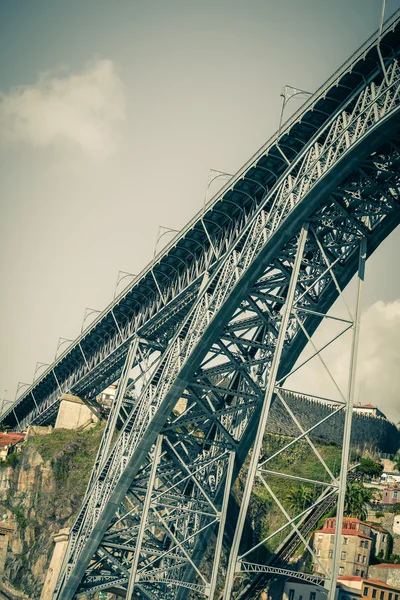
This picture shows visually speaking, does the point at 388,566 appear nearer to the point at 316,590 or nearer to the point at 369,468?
the point at 316,590

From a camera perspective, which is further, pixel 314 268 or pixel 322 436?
pixel 322 436

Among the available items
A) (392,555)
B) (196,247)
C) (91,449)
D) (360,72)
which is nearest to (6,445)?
(91,449)

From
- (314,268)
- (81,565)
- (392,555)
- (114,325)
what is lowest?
(81,565)

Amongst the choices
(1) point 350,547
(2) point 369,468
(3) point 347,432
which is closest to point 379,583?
(1) point 350,547

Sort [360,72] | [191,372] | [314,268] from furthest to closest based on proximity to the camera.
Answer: [191,372], [314,268], [360,72]

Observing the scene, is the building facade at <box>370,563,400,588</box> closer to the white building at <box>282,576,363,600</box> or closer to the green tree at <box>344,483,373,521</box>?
the white building at <box>282,576,363,600</box>

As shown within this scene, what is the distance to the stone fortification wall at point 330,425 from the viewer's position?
79812 millimetres

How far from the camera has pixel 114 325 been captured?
157 ft

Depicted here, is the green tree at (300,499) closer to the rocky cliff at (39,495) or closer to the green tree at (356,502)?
the green tree at (356,502)

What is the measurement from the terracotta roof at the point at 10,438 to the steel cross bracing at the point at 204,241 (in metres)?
12.0

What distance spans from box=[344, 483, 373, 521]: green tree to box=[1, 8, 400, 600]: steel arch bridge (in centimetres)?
2768

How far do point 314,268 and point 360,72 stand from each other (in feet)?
21.7

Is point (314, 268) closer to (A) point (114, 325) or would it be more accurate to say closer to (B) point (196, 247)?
(B) point (196, 247)

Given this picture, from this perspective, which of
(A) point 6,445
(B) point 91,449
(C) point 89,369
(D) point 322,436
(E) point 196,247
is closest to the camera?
(E) point 196,247
